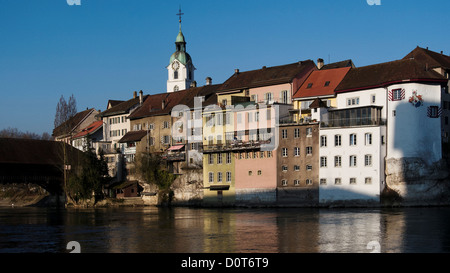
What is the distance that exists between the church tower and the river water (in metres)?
75.7

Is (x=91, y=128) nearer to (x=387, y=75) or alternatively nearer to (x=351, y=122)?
(x=351, y=122)

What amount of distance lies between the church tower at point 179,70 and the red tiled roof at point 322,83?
57.1 meters

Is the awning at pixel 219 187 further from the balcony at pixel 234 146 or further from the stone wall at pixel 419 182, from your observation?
the stone wall at pixel 419 182

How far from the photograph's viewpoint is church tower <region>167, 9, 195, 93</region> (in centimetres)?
13275

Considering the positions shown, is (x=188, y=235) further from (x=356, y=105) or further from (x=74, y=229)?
(x=356, y=105)

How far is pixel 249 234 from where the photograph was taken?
4209 centimetres

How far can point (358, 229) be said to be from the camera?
43469 mm

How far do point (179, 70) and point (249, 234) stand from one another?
307 feet

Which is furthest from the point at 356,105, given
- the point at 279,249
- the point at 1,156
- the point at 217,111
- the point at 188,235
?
the point at 1,156

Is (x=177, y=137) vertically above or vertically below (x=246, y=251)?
above

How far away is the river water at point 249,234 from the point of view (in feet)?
116

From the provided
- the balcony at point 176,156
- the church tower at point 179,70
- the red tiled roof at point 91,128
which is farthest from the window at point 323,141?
the church tower at point 179,70

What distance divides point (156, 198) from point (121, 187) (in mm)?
6670

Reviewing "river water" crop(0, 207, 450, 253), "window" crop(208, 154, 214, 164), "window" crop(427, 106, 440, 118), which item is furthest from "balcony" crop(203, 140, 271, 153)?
"window" crop(427, 106, 440, 118)
